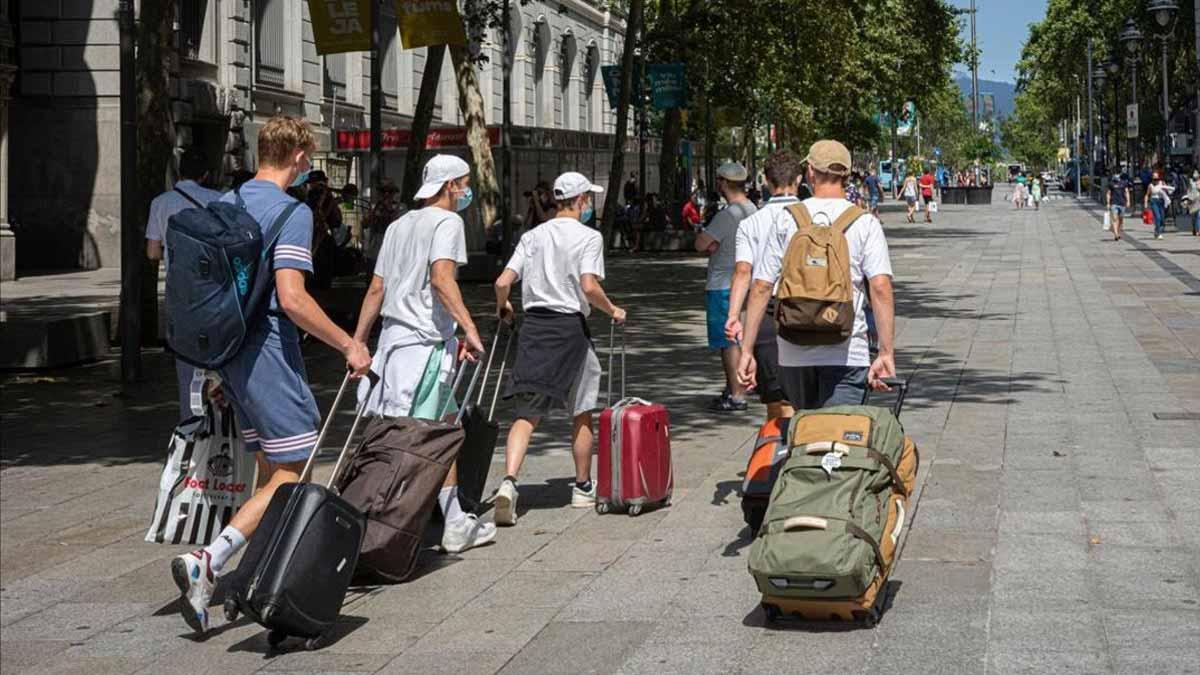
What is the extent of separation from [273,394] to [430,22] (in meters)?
15.2

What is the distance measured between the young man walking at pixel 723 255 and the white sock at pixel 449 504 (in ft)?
12.9

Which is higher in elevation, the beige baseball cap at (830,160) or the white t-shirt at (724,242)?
the beige baseball cap at (830,160)

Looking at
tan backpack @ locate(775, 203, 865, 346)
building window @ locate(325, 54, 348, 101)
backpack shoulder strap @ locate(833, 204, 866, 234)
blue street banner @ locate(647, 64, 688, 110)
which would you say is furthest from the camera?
building window @ locate(325, 54, 348, 101)

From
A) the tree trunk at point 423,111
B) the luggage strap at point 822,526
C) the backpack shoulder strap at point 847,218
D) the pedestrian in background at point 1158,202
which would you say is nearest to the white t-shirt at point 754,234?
the backpack shoulder strap at point 847,218

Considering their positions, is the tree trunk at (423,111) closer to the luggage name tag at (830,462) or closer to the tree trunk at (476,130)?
the tree trunk at (476,130)

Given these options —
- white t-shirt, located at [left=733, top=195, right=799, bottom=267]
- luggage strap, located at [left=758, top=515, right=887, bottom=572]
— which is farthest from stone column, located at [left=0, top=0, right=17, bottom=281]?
luggage strap, located at [left=758, top=515, right=887, bottom=572]

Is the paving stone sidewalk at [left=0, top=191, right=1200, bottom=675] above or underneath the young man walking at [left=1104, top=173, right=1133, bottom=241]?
underneath

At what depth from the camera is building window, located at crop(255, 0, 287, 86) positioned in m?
37.2

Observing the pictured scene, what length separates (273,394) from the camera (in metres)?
6.39

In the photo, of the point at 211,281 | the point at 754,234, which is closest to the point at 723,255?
the point at 754,234

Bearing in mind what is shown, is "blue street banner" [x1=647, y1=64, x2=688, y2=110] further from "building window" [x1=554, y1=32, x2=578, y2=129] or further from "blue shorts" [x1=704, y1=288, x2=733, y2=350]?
"blue shorts" [x1=704, y1=288, x2=733, y2=350]

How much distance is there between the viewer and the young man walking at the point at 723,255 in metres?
11.4

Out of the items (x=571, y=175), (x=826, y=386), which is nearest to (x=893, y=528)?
(x=826, y=386)

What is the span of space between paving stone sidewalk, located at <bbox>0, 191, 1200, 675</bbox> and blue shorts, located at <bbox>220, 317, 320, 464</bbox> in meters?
0.71
